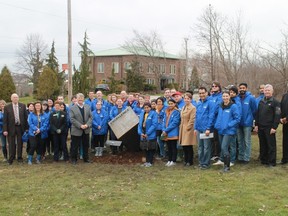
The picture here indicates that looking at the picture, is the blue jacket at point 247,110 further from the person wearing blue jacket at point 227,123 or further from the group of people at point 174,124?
the person wearing blue jacket at point 227,123

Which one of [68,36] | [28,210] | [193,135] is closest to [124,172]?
[193,135]

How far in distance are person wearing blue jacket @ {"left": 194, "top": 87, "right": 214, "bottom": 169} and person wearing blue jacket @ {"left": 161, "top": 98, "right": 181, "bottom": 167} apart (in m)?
0.63

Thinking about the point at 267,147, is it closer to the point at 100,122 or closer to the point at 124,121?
the point at 124,121

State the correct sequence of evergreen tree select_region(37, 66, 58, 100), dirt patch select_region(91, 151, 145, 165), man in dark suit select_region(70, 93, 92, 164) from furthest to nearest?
evergreen tree select_region(37, 66, 58, 100) → dirt patch select_region(91, 151, 145, 165) → man in dark suit select_region(70, 93, 92, 164)

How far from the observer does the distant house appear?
198ft

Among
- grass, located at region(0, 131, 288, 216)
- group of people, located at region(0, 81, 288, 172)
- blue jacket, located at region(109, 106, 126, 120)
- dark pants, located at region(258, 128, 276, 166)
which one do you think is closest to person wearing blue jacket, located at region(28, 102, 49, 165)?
group of people, located at region(0, 81, 288, 172)

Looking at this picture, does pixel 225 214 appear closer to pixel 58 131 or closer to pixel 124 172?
pixel 124 172

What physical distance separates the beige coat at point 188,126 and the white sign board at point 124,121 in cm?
158

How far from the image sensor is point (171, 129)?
9.03m

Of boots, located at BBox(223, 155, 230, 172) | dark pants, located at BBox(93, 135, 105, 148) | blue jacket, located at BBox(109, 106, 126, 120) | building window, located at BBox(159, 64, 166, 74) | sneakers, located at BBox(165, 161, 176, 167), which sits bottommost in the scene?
sneakers, located at BBox(165, 161, 176, 167)

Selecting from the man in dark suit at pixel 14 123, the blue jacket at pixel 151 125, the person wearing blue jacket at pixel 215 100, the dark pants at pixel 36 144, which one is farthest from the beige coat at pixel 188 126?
the man in dark suit at pixel 14 123

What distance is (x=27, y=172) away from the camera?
338 inches

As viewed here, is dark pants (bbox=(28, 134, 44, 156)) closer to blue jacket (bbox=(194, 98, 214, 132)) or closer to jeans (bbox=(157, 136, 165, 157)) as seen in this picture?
jeans (bbox=(157, 136, 165, 157))

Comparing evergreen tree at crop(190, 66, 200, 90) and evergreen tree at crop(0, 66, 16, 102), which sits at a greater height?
evergreen tree at crop(190, 66, 200, 90)
